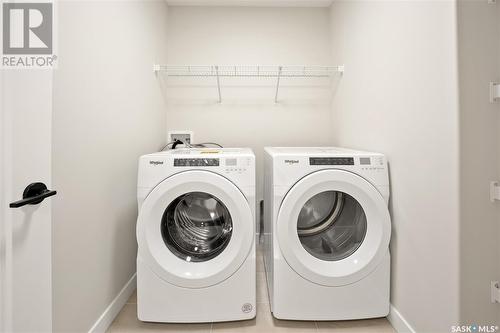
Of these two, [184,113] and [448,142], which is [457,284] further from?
A: [184,113]

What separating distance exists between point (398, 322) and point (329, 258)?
45 centimetres

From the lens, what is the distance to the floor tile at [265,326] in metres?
1.37

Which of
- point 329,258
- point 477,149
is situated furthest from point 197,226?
point 477,149

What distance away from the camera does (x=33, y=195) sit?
83cm

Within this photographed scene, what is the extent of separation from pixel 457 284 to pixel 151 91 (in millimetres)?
2064

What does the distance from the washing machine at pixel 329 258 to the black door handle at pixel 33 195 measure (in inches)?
36.2

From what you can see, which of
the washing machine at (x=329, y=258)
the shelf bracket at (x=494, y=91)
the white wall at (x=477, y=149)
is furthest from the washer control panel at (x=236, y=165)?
the shelf bracket at (x=494, y=91)

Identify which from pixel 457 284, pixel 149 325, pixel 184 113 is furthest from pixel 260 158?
pixel 457 284

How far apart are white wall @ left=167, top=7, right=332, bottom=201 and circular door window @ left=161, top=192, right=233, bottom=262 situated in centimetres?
94

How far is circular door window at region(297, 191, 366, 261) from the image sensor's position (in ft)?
4.75

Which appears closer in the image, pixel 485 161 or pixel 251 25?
pixel 485 161

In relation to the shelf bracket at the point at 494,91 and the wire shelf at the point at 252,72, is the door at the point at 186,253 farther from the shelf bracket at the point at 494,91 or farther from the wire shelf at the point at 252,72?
the wire shelf at the point at 252,72

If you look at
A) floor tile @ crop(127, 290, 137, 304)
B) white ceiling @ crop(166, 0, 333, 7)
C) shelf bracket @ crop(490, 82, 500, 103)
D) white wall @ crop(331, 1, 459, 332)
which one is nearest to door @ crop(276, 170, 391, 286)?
white wall @ crop(331, 1, 459, 332)

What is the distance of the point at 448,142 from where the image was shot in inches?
39.4
